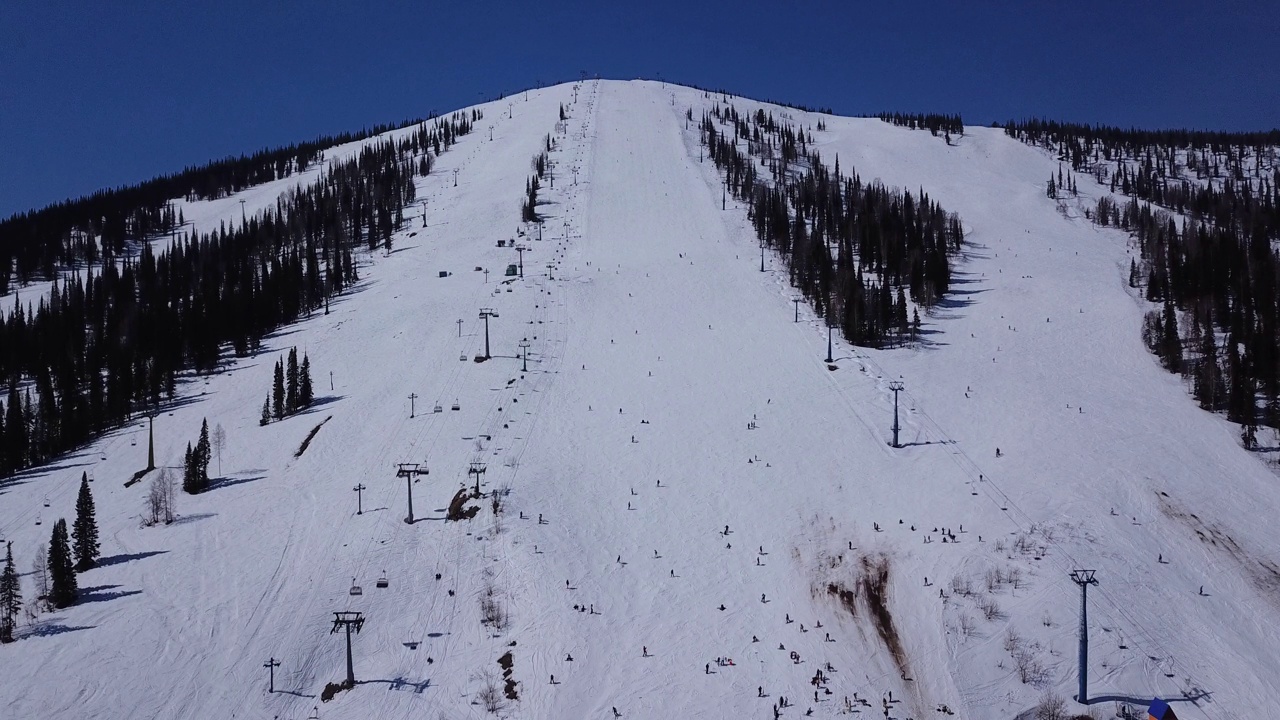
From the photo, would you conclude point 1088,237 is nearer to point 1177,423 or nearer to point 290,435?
point 1177,423

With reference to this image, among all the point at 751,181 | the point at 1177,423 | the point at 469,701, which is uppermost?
the point at 751,181

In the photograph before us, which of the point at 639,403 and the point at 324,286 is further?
the point at 324,286

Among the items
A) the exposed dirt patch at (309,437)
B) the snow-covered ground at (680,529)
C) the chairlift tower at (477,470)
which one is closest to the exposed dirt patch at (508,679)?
the snow-covered ground at (680,529)

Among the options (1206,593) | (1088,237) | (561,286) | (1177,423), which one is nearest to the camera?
(1206,593)

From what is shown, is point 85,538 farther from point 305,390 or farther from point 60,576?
point 305,390

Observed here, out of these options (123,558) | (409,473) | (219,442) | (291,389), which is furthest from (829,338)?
(123,558)

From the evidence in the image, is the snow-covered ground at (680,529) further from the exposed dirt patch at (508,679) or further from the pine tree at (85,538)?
the pine tree at (85,538)

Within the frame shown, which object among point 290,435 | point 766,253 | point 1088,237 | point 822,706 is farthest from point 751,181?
point 822,706
